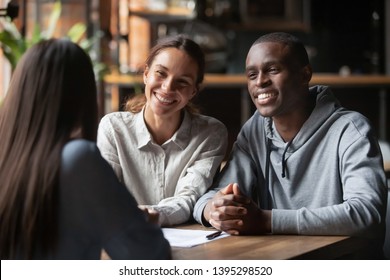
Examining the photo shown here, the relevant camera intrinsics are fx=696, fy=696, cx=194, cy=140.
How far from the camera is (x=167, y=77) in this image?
977 millimetres

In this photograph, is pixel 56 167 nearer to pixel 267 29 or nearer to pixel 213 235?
pixel 213 235

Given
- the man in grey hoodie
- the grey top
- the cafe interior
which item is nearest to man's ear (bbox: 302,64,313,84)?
the man in grey hoodie

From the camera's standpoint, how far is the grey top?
72 centimetres

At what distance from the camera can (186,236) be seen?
914 mm

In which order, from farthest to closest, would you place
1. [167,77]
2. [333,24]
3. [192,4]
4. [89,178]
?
[333,24] < [192,4] < [167,77] < [89,178]

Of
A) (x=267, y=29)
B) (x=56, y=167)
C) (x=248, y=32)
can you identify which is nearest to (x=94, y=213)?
(x=56, y=167)

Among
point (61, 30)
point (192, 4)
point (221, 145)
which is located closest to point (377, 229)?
point (221, 145)

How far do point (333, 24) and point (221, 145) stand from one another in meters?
2.93

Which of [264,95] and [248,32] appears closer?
[264,95]

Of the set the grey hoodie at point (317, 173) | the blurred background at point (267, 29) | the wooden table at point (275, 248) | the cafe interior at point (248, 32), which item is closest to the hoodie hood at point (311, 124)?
the grey hoodie at point (317, 173)

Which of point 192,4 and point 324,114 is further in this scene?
point 192,4

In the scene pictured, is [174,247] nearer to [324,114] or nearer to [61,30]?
[324,114]

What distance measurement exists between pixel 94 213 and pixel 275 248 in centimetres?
24

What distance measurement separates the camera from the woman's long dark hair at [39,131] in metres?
0.72
